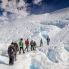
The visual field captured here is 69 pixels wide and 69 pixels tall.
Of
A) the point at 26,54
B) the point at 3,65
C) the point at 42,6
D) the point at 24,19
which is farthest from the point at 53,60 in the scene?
the point at 24,19

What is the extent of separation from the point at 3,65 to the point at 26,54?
2.56 meters

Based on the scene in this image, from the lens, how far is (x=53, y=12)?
26.0 m

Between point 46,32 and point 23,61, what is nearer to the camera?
point 23,61

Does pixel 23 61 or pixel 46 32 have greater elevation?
pixel 23 61

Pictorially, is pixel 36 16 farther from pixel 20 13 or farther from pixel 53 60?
pixel 53 60

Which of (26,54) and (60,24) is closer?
(26,54)

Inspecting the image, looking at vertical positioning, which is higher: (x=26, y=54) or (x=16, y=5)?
(x=16, y=5)

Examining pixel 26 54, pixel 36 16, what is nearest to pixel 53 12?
pixel 36 16

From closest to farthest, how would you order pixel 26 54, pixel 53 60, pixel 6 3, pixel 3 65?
1. pixel 3 65
2. pixel 26 54
3. pixel 53 60
4. pixel 6 3

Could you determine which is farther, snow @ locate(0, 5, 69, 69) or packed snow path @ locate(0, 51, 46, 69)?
snow @ locate(0, 5, 69, 69)

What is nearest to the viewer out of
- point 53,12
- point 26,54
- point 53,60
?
point 26,54

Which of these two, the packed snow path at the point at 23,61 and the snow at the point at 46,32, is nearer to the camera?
the packed snow path at the point at 23,61

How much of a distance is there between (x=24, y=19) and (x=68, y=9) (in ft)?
12.5

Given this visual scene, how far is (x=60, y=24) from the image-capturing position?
2475cm
